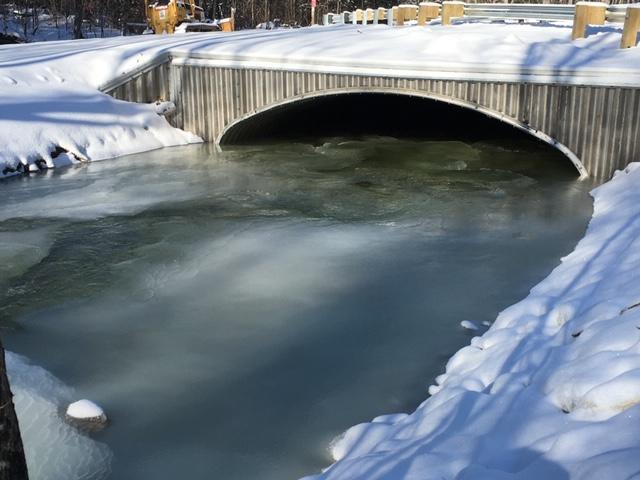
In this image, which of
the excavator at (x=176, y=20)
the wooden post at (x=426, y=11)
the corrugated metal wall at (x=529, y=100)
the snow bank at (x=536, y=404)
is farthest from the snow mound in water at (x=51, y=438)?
the excavator at (x=176, y=20)

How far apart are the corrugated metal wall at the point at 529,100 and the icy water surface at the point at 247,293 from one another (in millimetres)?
1077

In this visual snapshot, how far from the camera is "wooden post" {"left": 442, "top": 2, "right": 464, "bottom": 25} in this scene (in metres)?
20.8

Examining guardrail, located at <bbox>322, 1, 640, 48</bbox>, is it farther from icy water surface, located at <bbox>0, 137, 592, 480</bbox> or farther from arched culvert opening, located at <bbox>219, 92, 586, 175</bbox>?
icy water surface, located at <bbox>0, 137, 592, 480</bbox>

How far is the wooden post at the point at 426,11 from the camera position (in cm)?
2212

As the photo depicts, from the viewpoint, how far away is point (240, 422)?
6832 mm

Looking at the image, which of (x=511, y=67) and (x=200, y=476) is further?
(x=511, y=67)

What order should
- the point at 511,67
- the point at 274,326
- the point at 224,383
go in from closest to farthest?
the point at 224,383 < the point at 274,326 < the point at 511,67

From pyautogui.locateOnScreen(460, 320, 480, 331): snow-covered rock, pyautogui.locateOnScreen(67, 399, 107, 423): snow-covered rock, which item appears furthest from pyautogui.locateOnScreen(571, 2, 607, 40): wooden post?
pyautogui.locateOnScreen(67, 399, 107, 423): snow-covered rock

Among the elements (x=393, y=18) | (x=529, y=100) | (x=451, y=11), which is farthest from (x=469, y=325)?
(x=393, y=18)

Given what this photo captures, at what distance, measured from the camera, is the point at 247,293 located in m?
9.91

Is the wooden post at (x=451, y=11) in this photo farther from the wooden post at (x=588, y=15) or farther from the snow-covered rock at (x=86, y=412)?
the snow-covered rock at (x=86, y=412)

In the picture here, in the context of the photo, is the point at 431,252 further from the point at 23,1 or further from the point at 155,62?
the point at 23,1

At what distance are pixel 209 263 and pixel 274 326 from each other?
8.94 ft

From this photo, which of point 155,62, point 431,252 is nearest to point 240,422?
point 431,252
